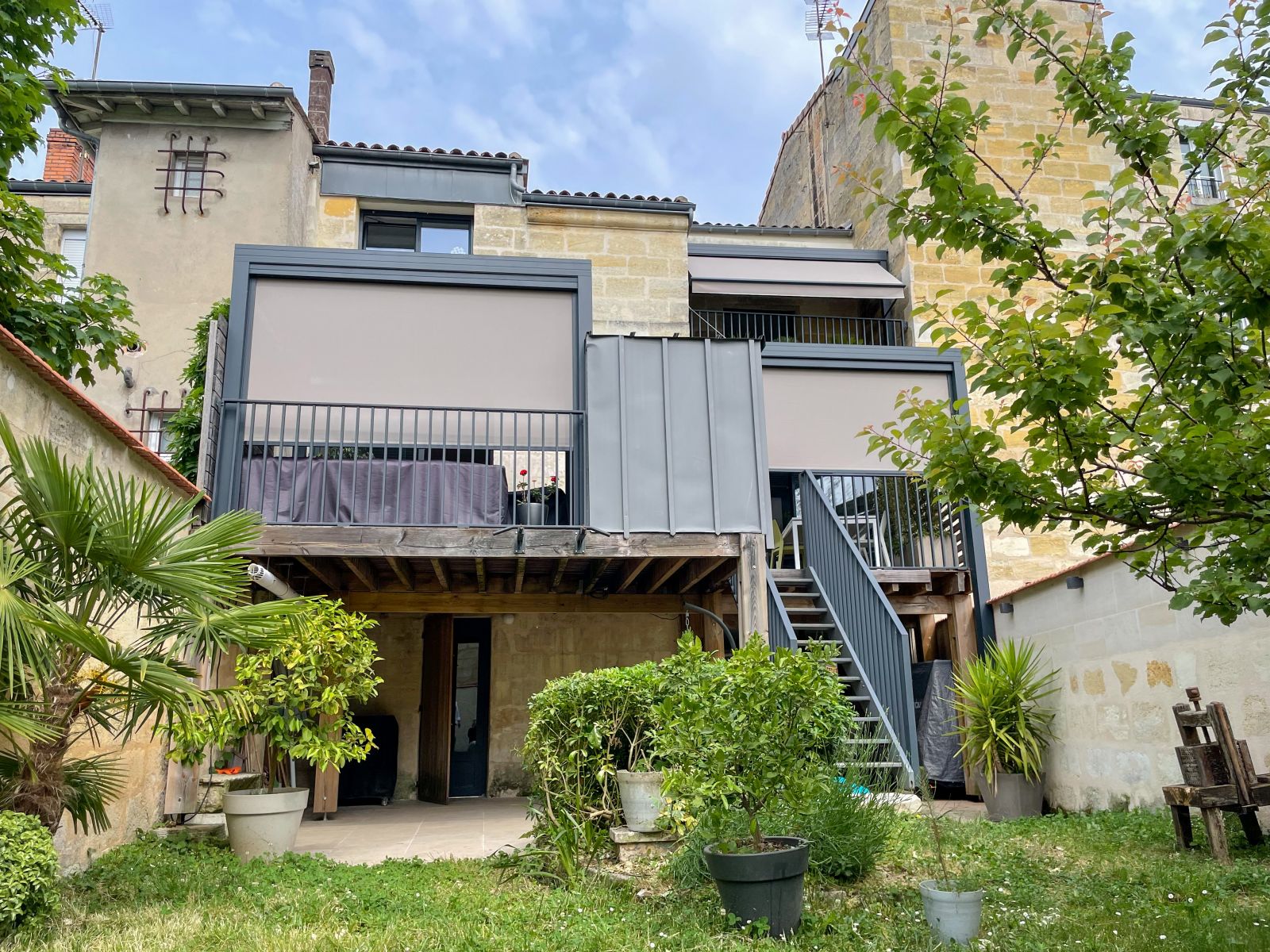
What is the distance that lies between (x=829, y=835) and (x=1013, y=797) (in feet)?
9.95

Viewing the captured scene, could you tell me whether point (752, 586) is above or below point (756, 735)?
above

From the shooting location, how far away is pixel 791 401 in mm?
9859

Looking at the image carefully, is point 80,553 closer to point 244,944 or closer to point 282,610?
point 282,610

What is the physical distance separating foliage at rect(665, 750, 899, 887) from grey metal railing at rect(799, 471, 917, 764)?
213cm

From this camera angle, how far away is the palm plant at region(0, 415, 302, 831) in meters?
3.70

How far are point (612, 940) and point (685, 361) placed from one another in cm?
495

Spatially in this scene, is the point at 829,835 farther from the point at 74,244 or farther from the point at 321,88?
the point at 321,88

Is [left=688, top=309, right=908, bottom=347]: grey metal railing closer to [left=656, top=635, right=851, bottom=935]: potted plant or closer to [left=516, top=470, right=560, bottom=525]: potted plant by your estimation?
[left=516, top=470, right=560, bottom=525]: potted plant

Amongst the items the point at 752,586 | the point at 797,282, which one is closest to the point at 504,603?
the point at 752,586

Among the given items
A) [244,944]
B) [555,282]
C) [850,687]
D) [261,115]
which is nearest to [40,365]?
[244,944]

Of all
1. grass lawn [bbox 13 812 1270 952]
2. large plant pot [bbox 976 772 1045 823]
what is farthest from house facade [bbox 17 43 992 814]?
grass lawn [bbox 13 812 1270 952]

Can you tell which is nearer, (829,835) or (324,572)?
(829,835)

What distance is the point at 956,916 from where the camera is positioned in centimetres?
367

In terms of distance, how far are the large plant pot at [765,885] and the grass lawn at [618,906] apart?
0.10m
